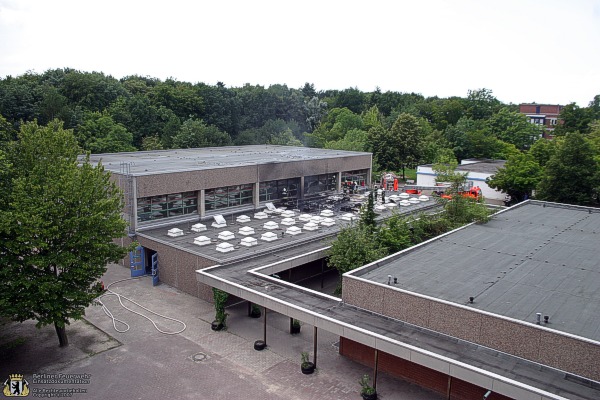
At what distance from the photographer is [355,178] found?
47062 mm

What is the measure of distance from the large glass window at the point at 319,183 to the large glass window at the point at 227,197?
6299 mm

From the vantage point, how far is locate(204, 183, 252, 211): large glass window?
3399 centimetres

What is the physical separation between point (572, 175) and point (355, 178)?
19.2m

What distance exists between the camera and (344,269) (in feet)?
79.0

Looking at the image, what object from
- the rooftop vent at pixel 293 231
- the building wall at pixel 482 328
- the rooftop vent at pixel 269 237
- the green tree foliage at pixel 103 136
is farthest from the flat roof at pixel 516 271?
the green tree foliage at pixel 103 136

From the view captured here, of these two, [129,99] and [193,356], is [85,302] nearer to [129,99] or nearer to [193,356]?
[193,356]

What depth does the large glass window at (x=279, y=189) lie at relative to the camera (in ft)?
124

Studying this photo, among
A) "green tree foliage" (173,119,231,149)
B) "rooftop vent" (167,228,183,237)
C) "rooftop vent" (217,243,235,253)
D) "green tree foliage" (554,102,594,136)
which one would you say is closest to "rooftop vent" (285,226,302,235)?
"rooftop vent" (217,243,235,253)

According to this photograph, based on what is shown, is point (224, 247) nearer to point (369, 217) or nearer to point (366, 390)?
point (369, 217)

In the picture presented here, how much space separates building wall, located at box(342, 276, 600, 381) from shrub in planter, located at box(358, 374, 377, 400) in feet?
8.40

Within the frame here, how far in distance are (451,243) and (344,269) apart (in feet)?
19.4

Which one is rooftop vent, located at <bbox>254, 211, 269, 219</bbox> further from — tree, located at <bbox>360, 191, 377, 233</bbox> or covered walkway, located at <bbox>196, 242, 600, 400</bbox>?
covered walkway, located at <bbox>196, 242, 600, 400</bbox>

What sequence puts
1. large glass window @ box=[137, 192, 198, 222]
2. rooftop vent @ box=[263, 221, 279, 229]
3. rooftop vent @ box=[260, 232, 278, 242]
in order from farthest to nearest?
rooftop vent @ box=[263, 221, 279, 229] < large glass window @ box=[137, 192, 198, 222] < rooftop vent @ box=[260, 232, 278, 242]

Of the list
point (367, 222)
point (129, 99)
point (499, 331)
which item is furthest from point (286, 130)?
point (499, 331)
